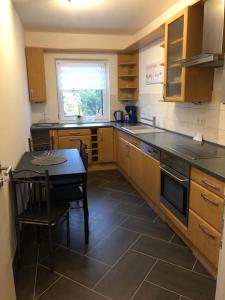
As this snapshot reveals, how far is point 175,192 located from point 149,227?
55 centimetres

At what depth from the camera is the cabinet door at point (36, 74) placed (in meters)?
4.20

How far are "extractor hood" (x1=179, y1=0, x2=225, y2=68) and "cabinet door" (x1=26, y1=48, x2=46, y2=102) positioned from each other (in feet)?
9.13

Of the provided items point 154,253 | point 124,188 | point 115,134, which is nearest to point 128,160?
point 124,188

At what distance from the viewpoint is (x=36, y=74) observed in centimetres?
428

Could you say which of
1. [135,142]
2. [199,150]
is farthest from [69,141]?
[199,150]

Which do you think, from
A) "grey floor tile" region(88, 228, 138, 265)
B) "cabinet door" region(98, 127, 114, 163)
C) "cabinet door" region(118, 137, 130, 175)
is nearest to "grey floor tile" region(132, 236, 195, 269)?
"grey floor tile" region(88, 228, 138, 265)

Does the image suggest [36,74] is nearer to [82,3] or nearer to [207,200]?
[82,3]

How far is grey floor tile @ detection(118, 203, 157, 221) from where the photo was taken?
113 inches

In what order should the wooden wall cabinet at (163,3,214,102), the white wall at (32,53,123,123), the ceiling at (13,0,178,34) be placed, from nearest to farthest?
the wooden wall cabinet at (163,3,214,102) < the ceiling at (13,0,178,34) < the white wall at (32,53,123,123)

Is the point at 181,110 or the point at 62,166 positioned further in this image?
the point at 181,110

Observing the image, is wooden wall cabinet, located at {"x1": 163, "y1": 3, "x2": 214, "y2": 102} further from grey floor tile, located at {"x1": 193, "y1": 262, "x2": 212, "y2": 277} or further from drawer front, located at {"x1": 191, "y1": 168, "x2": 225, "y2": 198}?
grey floor tile, located at {"x1": 193, "y1": 262, "x2": 212, "y2": 277}

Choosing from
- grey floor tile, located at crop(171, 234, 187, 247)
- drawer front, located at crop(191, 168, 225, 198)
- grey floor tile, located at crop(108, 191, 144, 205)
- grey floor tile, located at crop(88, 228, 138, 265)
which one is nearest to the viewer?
drawer front, located at crop(191, 168, 225, 198)

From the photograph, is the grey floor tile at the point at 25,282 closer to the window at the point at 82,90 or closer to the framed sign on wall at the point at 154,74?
the framed sign on wall at the point at 154,74

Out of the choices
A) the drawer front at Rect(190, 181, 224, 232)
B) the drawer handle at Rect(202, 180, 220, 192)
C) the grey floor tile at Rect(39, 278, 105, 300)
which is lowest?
the grey floor tile at Rect(39, 278, 105, 300)
